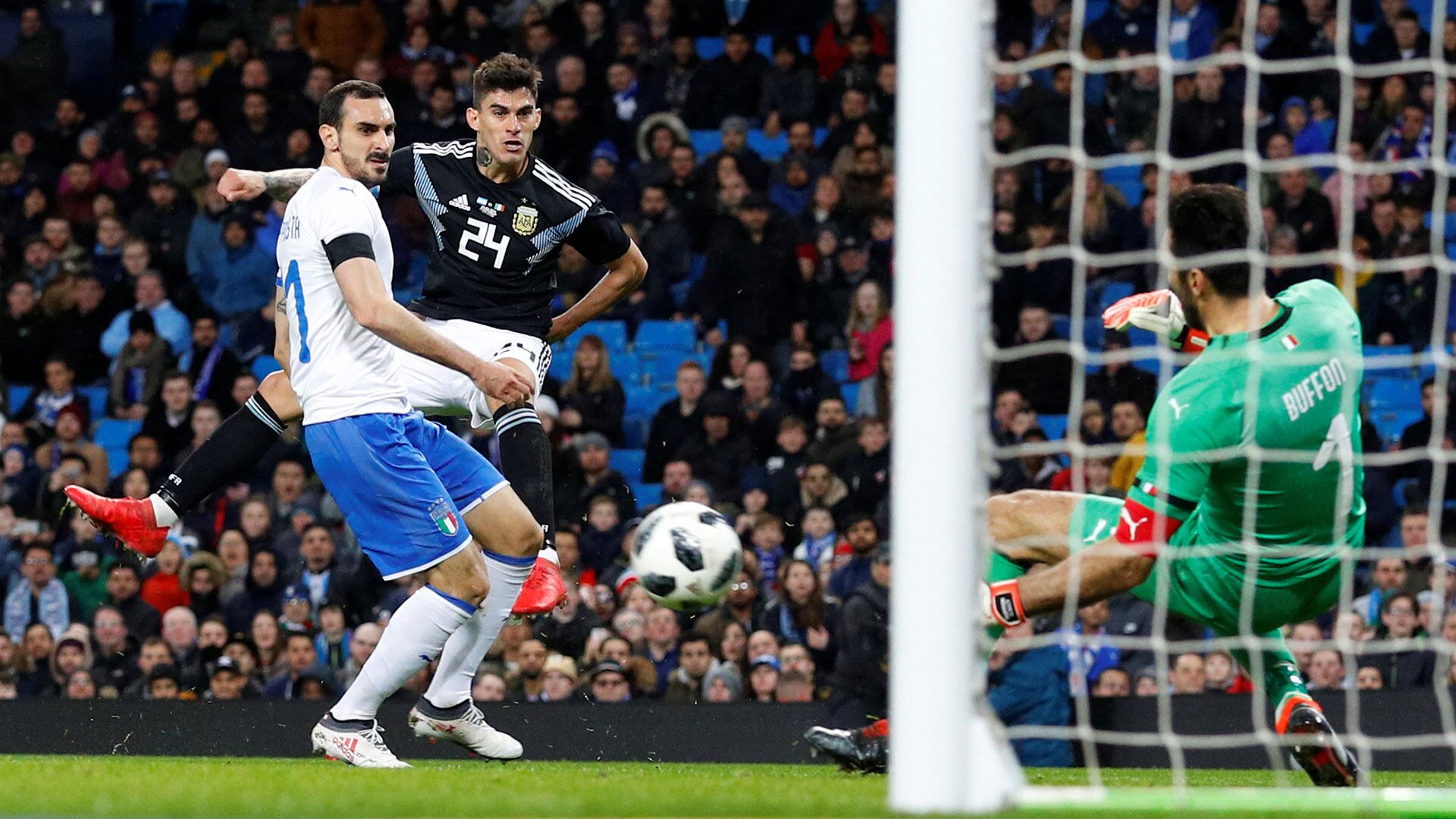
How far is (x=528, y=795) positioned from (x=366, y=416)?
170cm

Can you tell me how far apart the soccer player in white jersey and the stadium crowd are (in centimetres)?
Answer: 226

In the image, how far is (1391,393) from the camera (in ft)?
35.0

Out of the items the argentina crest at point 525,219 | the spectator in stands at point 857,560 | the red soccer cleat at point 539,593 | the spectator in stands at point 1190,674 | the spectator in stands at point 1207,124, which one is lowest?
the spectator in stands at point 1190,674

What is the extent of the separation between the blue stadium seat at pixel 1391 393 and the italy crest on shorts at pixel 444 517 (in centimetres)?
662

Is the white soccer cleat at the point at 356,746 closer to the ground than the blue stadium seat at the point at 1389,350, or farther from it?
closer to the ground

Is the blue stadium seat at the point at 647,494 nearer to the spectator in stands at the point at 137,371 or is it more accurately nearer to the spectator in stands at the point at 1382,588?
the spectator in stands at the point at 137,371

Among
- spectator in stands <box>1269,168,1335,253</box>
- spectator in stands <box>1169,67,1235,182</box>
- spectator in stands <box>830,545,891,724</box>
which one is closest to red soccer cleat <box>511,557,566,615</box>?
spectator in stands <box>830,545,891,724</box>

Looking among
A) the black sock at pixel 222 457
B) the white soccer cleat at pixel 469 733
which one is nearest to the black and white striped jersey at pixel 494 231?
the black sock at pixel 222 457

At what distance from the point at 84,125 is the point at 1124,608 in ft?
28.5

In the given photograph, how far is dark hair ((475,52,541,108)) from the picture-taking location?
6320 mm

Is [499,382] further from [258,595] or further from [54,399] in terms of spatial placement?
[54,399]

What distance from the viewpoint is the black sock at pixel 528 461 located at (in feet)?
20.7

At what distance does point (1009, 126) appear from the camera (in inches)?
455

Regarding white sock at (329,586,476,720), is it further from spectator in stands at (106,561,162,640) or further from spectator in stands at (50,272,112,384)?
spectator in stands at (50,272,112,384)
